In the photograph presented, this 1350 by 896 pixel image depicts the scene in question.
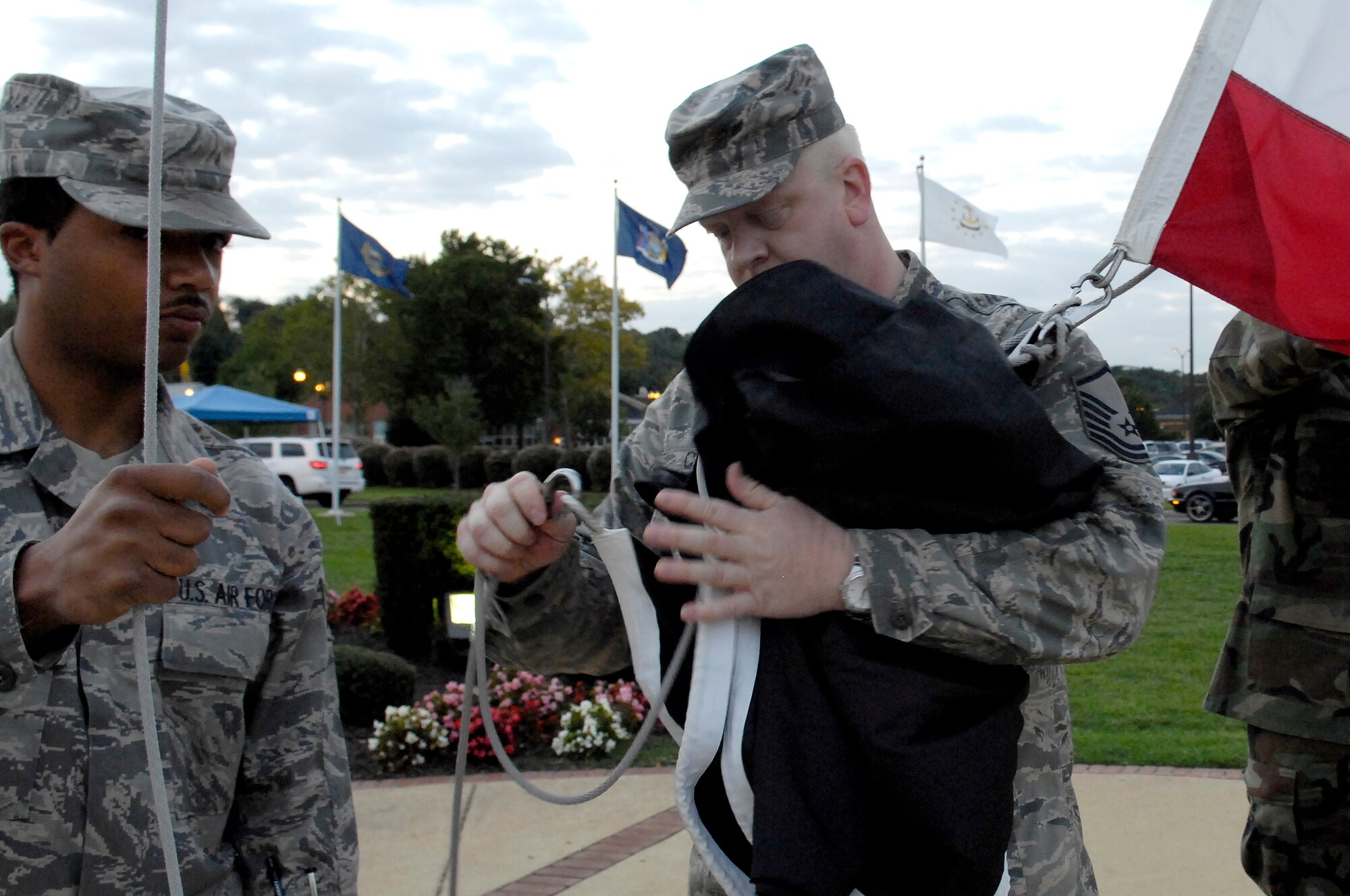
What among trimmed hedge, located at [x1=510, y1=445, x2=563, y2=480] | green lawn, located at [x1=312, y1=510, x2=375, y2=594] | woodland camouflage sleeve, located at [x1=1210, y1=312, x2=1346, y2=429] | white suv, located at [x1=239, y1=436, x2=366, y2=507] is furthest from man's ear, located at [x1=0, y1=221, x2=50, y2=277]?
trimmed hedge, located at [x1=510, y1=445, x2=563, y2=480]

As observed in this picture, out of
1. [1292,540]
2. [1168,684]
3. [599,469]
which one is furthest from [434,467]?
[1292,540]

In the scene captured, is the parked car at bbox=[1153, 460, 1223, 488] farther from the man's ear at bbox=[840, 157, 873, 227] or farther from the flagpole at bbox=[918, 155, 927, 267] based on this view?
the man's ear at bbox=[840, 157, 873, 227]

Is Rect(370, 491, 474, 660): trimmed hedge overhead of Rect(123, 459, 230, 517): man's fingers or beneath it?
beneath

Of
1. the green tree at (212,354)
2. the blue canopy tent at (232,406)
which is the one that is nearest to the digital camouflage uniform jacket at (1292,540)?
the blue canopy tent at (232,406)

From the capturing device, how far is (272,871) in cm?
194

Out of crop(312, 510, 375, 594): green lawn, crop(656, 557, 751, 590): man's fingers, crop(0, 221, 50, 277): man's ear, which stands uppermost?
crop(0, 221, 50, 277): man's ear

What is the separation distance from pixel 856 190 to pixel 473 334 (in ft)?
195

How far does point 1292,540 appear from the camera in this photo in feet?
8.26

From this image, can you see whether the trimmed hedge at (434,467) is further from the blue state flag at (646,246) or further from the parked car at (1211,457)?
the blue state flag at (646,246)

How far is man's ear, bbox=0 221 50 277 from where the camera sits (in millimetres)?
1851

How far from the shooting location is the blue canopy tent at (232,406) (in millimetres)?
28656

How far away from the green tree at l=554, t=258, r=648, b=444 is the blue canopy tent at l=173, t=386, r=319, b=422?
19780mm

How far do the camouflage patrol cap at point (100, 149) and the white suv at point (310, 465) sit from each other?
28.8m

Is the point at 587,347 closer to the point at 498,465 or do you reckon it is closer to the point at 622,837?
the point at 498,465
